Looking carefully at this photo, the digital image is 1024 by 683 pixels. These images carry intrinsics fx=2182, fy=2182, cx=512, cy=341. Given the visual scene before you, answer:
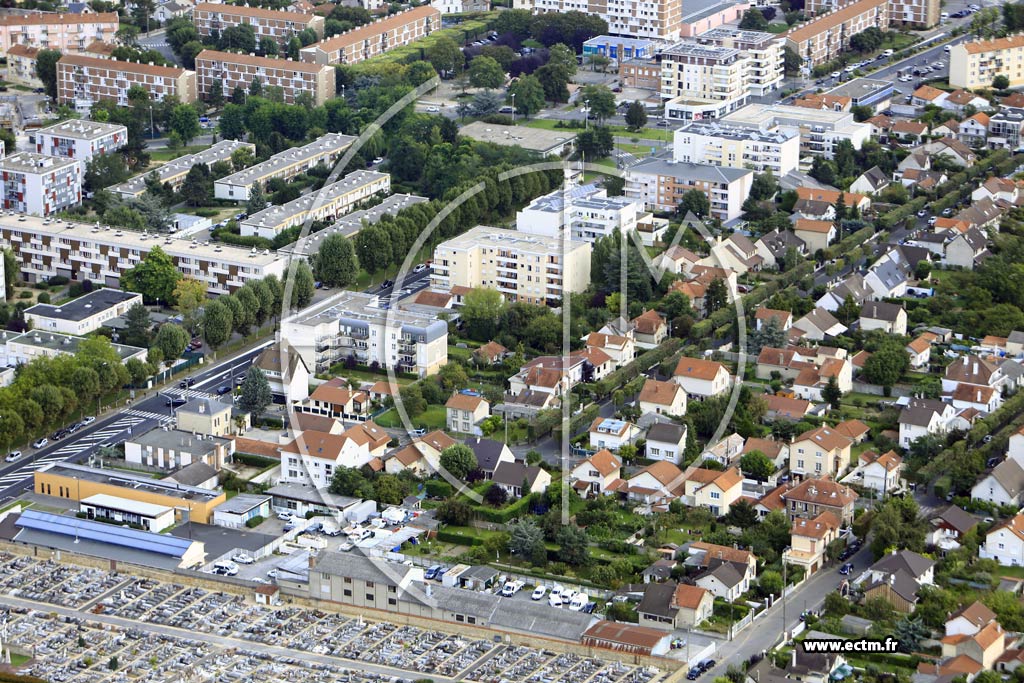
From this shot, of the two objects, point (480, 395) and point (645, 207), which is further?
point (645, 207)

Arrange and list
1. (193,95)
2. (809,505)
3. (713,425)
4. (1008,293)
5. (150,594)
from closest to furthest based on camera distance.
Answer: (150,594), (809,505), (713,425), (1008,293), (193,95)

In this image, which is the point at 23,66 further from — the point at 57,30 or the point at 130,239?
the point at 130,239

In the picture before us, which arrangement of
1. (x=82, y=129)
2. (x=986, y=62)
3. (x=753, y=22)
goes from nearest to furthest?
(x=82, y=129) < (x=986, y=62) < (x=753, y=22)

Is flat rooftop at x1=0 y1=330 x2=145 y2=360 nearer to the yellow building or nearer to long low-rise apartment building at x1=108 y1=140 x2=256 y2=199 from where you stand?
the yellow building

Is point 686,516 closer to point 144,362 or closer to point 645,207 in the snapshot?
point 144,362

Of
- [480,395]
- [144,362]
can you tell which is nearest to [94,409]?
[144,362]

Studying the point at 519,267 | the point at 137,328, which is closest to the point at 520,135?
the point at 519,267

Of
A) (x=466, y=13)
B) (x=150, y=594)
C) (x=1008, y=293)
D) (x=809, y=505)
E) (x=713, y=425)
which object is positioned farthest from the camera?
(x=466, y=13)
